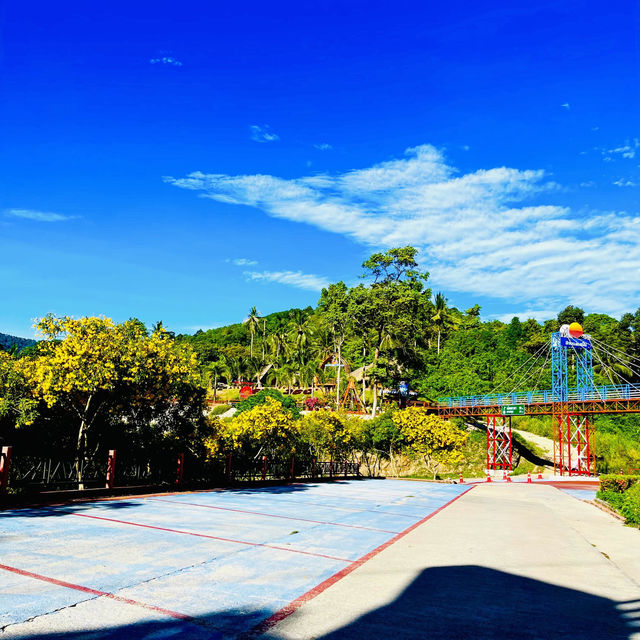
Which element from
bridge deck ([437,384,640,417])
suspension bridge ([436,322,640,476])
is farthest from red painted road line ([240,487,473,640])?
suspension bridge ([436,322,640,476])

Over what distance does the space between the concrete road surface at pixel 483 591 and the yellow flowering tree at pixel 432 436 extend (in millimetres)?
26731

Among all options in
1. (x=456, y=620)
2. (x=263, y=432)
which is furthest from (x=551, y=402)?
(x=456, y=620)

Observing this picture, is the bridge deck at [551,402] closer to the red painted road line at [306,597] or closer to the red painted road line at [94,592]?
the red painted road line at [306,597]

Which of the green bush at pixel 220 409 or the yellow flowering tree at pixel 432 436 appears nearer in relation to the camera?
the yellow flowering tree at pixel 432 436

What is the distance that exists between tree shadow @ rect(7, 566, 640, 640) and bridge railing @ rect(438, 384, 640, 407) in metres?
38.9

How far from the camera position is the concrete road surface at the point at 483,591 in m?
5.55

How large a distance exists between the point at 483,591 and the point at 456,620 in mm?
1564

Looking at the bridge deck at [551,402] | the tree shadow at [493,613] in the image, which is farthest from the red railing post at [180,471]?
the bridge deck at [551,402]

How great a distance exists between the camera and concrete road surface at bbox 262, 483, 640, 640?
5547mm

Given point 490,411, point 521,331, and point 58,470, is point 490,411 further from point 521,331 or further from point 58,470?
point 58,470

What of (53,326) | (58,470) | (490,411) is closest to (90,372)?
(53,326)

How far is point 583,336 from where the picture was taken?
47.0 metres

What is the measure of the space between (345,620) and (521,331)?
74.5 m

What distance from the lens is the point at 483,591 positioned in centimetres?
723
